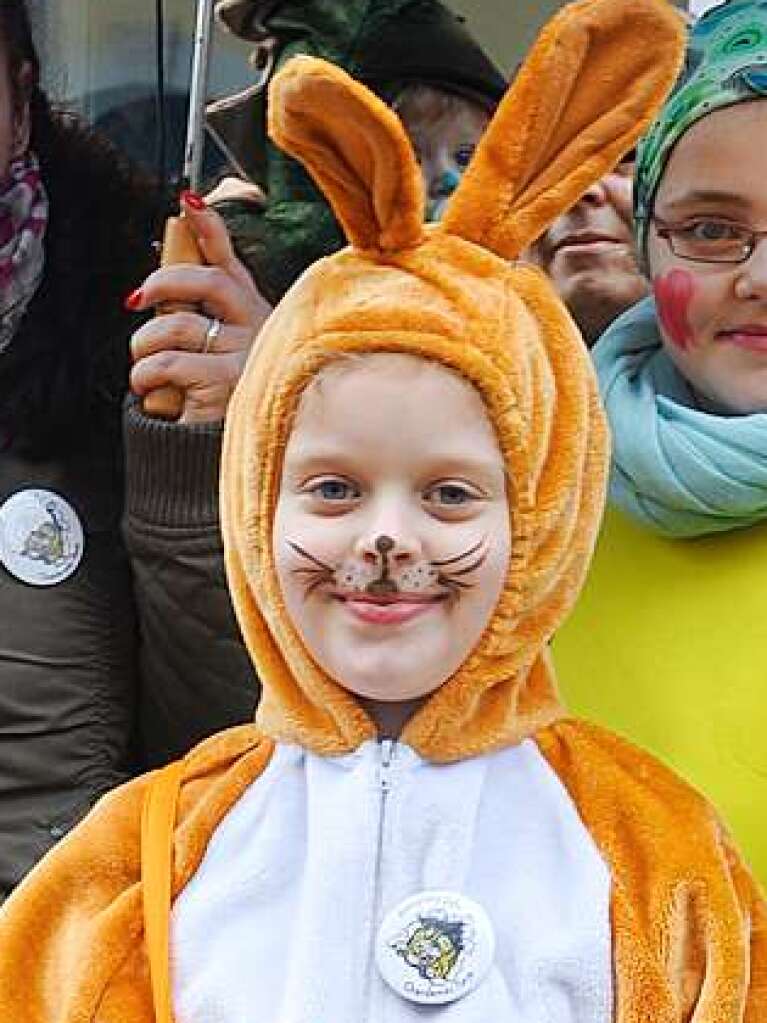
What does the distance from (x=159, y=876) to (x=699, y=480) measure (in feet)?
1.55

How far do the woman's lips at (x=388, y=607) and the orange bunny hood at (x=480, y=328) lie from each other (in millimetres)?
52

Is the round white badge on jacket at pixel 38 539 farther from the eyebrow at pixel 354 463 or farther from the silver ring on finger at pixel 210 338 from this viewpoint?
the eyebrow at pixel 354 463

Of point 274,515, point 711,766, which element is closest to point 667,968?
point 711,766

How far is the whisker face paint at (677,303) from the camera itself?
4.63 feet

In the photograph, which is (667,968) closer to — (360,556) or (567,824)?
(567,824)

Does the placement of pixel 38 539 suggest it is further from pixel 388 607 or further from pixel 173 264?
pixel 388 607

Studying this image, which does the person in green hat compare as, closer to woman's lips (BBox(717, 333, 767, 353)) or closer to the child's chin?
woman's lips (BBox(717, 333, 767, 353))

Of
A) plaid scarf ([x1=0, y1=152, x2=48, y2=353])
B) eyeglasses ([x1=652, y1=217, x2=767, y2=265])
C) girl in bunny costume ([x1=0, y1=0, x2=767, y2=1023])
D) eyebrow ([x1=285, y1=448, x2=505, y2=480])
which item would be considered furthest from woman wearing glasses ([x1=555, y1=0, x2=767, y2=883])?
plaid scarf ([x1=0, y1=152, x2=48, y2=353])

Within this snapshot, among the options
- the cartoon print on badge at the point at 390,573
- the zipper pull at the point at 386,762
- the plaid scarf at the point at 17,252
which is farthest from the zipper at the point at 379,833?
the plaid scarf at the point at 17,252

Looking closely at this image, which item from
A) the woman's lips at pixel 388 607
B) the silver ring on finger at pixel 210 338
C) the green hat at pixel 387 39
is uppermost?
the green hat at pixel 387 39

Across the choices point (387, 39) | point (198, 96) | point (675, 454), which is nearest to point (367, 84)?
point (387, 39)

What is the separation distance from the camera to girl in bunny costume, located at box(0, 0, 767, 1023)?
111 cm

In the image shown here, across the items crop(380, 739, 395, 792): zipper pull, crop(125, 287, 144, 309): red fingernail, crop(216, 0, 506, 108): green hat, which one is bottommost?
crop(380, 739, 395, 792): zipper pull

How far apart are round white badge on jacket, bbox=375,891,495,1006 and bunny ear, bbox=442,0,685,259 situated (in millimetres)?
406
